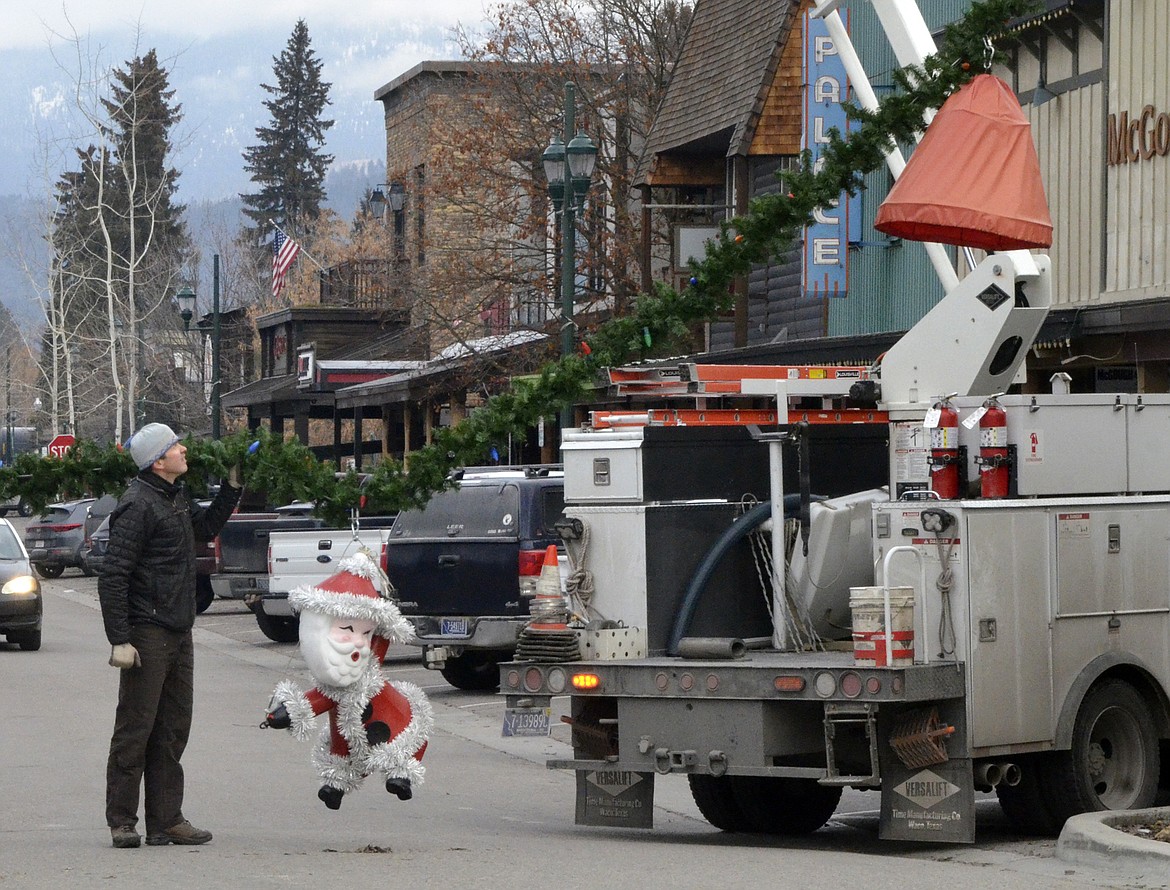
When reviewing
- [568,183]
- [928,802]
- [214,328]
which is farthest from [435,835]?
[214,328]

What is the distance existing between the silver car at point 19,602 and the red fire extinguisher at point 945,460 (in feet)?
50.1

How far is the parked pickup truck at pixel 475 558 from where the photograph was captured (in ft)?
55.3

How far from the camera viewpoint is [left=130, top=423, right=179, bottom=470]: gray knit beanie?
31.6 ft

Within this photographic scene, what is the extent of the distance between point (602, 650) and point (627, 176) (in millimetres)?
23808

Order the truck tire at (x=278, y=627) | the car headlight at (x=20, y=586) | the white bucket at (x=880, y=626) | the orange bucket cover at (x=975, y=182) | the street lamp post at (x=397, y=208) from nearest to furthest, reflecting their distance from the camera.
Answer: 1. the white bucket at (x=880, y=626)
2. the orange bucket cover at (x=975, y=182)
3. the car headlight at (x=20, y=586)
4. the truck tire at (x=278, y=627)
5. the street lamp post at (x=397, y=208)

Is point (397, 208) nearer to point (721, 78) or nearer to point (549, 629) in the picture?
point (721, 78)

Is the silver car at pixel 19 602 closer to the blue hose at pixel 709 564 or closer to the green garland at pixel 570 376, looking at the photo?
the green garland at pixel 570 376

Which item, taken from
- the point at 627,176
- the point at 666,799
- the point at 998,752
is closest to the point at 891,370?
the point at 998,752

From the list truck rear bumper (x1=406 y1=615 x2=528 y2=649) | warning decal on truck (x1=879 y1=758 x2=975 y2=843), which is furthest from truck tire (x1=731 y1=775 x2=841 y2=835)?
truck rear bumper (x1=406 y1=615 x2=528 y2=649)

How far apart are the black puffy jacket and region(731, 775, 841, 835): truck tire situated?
3.24 m

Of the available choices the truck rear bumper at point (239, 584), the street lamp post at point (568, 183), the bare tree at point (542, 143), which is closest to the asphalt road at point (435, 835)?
the street lamp post at point (568, 183)

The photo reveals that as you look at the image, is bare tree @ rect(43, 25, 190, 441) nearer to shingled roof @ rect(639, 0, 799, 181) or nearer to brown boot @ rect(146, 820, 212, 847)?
shingled roof @ rect(639, 0, 799, 181)

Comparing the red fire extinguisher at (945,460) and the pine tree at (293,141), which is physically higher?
the pine tree at (293,141)

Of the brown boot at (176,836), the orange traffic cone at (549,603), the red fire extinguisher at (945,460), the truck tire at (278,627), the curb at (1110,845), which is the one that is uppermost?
the red fire extinguisher at (945,460)
